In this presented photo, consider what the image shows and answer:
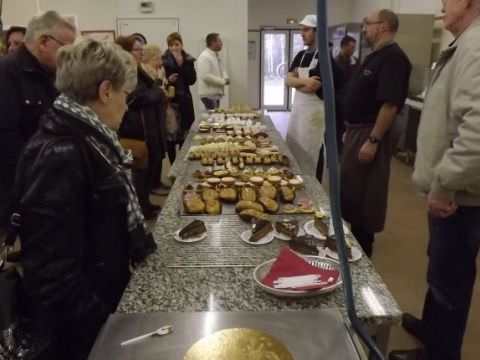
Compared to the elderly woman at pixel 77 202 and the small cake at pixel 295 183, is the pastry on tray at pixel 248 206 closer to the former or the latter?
the small cake at pixel 295 183

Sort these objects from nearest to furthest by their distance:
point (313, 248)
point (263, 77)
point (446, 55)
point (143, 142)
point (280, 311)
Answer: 1. point (280, 311)
2. point (313, 248)
3. point (446, 55)
4. point (143, 142)
5. point (263, 77)

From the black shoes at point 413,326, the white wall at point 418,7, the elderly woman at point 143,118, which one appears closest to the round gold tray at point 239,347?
the black shoes at point 413,326

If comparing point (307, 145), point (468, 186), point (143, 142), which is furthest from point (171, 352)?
point (307, 145)

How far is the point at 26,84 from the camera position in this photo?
2020 millimetres

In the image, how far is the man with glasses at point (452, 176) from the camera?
1.26 meters

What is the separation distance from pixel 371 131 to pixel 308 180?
23.4 inches

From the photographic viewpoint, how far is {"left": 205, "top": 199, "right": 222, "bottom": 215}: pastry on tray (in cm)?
160

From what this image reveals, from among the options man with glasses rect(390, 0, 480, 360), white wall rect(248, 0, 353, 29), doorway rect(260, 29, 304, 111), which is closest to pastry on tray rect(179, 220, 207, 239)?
man with glasses rect(390, 0, 480, 360)

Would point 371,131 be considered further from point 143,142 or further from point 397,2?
point 397,2

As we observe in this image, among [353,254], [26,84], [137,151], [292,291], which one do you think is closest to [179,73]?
[137,151]

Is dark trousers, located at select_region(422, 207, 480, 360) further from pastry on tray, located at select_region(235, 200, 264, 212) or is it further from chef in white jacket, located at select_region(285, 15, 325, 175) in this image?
chef in white jacket, located at select_region(285, 15, 325, 175)

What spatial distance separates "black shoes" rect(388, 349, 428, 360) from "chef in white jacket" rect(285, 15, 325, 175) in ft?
5.54

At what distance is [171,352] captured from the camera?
0.82 m

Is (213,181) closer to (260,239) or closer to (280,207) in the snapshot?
(280,207)
